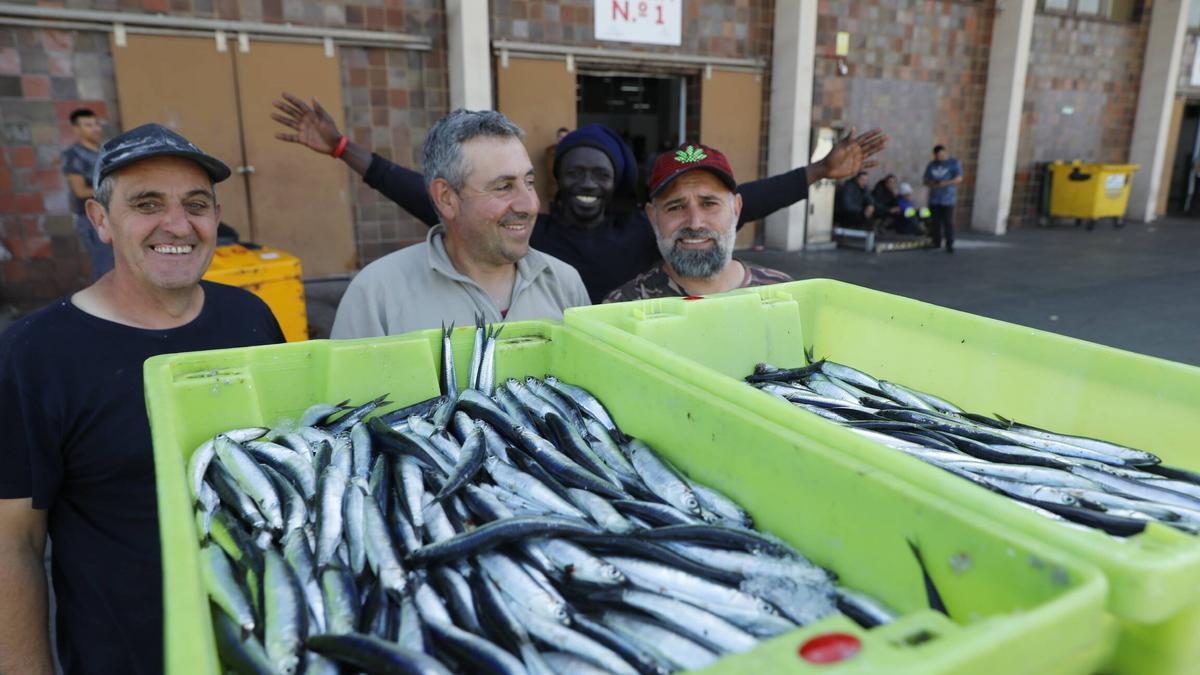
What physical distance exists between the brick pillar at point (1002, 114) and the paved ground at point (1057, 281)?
850 millimetres

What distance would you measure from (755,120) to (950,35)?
5.91 m

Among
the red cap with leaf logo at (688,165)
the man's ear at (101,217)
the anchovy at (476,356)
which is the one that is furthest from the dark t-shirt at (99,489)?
the red cap with leaf logo at (688,165)

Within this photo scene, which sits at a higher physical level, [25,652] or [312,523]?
[312,523]

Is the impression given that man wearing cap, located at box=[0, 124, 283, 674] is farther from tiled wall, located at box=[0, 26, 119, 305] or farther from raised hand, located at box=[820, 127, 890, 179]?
tiled wall, located at box=[0, 26, 119, 305]

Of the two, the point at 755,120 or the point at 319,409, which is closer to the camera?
the point at 319,409

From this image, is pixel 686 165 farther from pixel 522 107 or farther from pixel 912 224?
pixel 912 224

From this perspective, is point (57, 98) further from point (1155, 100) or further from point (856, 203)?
point (1155, 100)

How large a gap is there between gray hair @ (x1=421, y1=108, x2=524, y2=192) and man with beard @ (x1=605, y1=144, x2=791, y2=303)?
0.72 meters

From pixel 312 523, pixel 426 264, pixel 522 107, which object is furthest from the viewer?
pixel 522 107

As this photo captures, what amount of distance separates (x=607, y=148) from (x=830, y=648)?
4029 millimetres

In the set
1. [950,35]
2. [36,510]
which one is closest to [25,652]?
[36,510]

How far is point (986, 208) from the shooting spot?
54.2 feet

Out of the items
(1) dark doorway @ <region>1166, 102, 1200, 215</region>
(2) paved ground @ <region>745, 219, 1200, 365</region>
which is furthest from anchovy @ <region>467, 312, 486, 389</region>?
(1) dark doorway @ <region>1166, 102, 1200, 215</region>

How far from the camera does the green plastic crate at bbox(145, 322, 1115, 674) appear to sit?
2.58ft
